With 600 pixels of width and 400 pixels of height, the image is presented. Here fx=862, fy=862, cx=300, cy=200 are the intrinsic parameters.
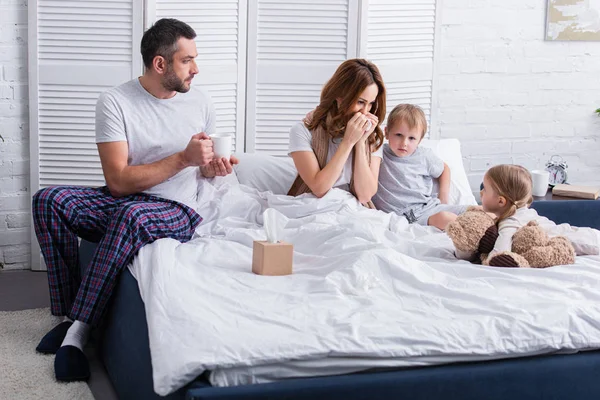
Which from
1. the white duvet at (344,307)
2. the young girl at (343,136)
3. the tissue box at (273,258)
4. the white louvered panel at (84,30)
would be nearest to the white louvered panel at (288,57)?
the white louvered panel at (84,30)

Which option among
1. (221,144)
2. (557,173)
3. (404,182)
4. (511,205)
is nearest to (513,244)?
(511,205)

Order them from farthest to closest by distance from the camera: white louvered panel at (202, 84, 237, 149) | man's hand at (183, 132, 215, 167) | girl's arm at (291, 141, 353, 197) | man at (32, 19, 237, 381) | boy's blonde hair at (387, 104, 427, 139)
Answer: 1. white louvered panel at (202, 84, 237, 149)
2. boy's blonde hair at (387, 104, 427, 139)
3. girl's arm at (291, 141, 353, 197)
4. man's hand at (183, 132, 215, 167)
5. man at (32, 19, 237, 381)

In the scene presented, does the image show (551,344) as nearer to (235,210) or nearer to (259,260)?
(259,260)

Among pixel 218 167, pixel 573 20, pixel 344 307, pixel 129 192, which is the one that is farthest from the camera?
pixel 573 20

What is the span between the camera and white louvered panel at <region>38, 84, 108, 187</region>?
3.79 meters

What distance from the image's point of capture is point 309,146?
3141mm

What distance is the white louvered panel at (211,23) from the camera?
3.78 m

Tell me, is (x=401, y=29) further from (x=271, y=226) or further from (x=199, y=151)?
(x=271, y=226)

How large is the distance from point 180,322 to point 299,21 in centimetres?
229

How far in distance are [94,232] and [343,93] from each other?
3.34ft

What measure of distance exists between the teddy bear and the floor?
117 cm

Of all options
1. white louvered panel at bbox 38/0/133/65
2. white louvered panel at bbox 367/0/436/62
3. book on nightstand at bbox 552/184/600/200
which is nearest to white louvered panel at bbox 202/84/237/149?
white louvered panel at bbox 38/0/133/65

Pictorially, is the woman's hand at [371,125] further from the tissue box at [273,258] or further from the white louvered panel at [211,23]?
the white louvered panel at [211,23]

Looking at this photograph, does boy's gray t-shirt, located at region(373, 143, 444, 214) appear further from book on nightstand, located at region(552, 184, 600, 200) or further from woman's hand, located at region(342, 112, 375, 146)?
book on nightstand, located at region(552, 184, 600, 200)
